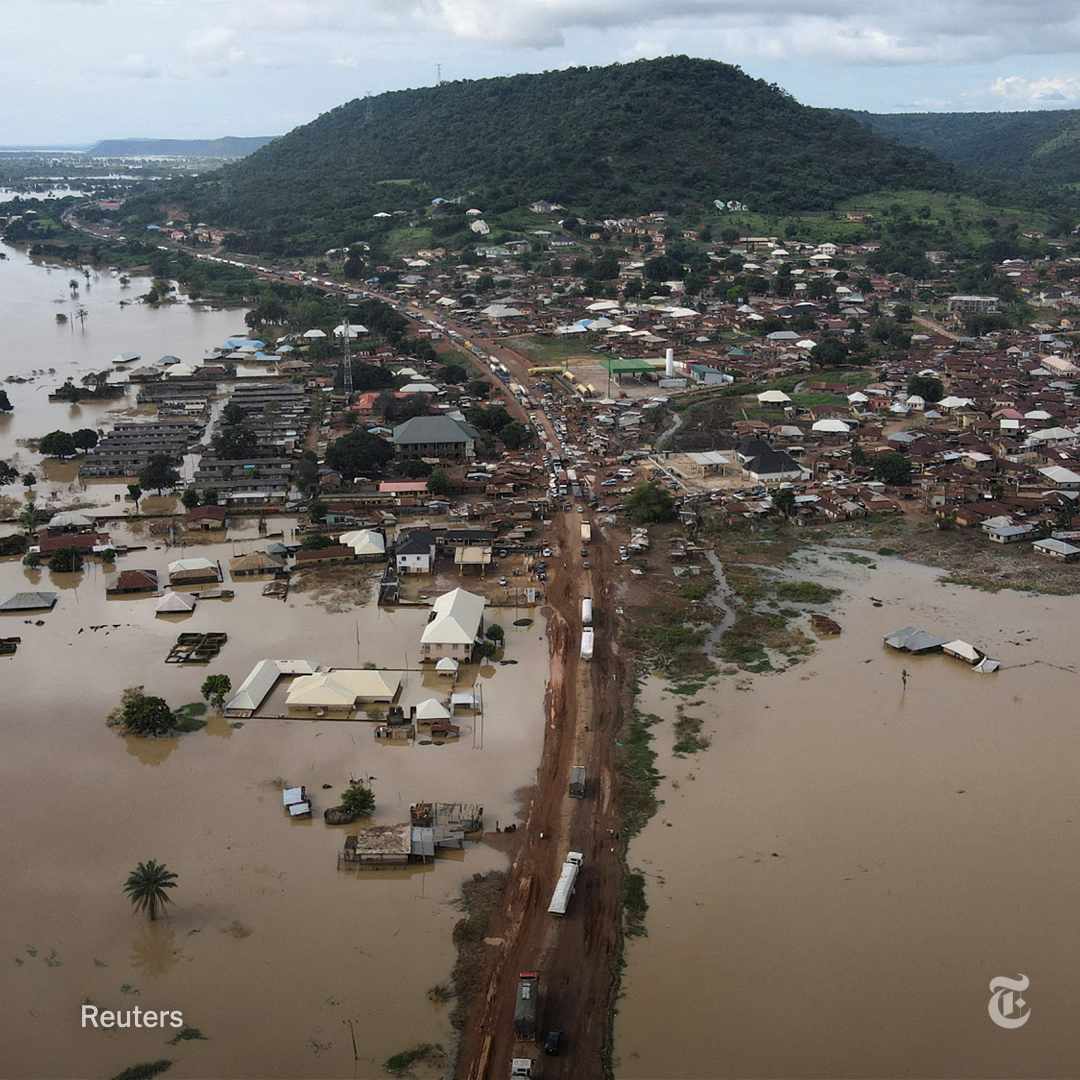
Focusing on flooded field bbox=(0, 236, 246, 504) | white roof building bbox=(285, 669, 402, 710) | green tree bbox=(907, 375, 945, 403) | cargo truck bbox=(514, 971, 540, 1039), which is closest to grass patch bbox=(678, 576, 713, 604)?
white roof building bbox=(285, 669, 402, 710)

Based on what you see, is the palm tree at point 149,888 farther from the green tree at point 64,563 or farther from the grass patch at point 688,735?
the green tree at point 64,563

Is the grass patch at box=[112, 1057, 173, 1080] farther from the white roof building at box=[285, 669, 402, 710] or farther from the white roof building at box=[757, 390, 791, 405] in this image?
the white roof building at box=[757, 390, 791, 405]

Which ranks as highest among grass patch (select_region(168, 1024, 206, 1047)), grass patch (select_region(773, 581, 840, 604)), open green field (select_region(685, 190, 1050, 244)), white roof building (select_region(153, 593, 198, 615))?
open green field (select_region(685, 190, 1050, 244))

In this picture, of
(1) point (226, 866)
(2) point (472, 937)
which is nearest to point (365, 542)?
(1) point (226, 866)

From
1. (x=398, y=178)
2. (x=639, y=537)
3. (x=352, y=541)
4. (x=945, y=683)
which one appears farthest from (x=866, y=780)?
(x=398, y=178)

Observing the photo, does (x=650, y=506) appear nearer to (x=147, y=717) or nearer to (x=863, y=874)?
(x=147, y=717)
